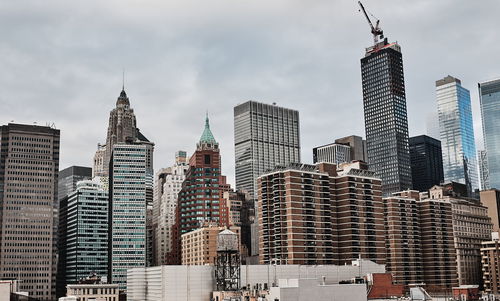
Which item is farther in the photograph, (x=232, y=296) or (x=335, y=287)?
(x=232, y=296)

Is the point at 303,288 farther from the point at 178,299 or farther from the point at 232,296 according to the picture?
the point at 178,299

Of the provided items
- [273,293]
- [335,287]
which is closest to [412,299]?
[335,287]

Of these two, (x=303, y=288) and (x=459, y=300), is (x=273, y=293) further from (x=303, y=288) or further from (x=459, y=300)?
(x=459, y=300)

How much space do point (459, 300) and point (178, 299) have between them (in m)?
90.1

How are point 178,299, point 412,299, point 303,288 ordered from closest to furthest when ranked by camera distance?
point 303,288 < point 412,299 < point 178,299

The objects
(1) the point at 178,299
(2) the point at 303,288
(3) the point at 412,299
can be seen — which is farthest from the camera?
(1) the point at 178,299

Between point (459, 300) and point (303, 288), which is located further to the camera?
point (459, 300)

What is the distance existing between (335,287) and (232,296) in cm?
4382

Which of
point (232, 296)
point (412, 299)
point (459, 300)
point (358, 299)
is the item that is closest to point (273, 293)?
point (358, 299)

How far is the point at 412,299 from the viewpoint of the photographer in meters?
185

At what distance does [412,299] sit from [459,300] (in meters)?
24.5

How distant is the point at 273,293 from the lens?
153 meters

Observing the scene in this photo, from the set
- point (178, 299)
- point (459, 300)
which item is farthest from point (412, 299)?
point (178, 299)

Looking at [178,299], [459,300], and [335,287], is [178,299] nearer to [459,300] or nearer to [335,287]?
[335,287]
